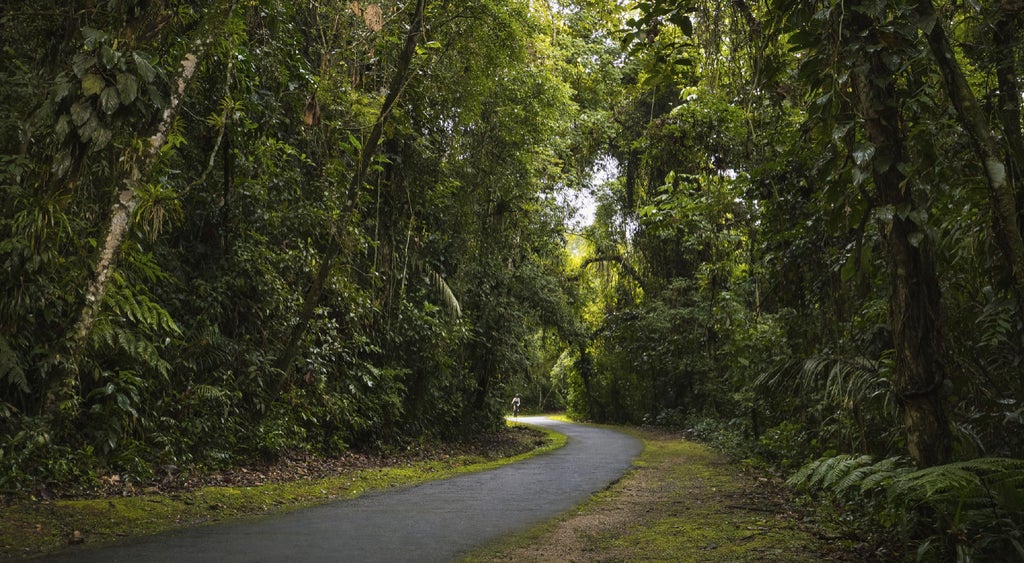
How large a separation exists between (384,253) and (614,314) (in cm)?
1593

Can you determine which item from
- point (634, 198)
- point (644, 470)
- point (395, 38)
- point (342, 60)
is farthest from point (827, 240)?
point (634, 198)

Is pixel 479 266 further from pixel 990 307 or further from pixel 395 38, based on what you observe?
pixel 990 307

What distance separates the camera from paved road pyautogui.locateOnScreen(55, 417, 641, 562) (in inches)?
193

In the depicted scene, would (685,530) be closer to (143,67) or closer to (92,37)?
(143,67)

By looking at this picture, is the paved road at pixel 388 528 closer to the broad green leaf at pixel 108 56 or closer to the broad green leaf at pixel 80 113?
the broad green leaf at pixel 80 113

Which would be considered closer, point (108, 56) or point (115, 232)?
point (108, 56)

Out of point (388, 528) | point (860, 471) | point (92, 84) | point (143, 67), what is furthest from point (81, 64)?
point (860, 471)

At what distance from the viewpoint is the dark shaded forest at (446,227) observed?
4.07 metres

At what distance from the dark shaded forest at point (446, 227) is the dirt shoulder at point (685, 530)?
1.45ft

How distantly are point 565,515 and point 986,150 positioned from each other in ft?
15.4

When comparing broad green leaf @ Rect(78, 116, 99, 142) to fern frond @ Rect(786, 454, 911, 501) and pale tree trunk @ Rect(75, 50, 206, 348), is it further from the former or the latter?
fern frond @ Rect(786, 454, 911, 501)

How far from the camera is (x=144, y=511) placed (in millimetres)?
6039

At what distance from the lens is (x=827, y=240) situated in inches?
304

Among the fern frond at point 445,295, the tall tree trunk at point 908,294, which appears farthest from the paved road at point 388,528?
the fern frond at point 445,295
